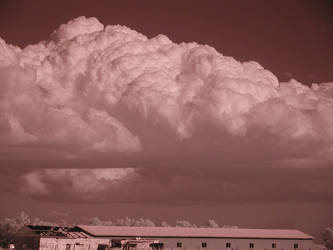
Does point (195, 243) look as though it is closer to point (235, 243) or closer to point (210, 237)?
point (210, 237)

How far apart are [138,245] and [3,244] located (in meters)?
52.3

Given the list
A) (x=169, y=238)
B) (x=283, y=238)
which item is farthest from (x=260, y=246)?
(x=169, y=238)

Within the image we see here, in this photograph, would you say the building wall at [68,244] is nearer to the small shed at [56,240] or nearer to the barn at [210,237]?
the small shed at [56,240]

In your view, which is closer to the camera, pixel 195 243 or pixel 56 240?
pixel 56 240

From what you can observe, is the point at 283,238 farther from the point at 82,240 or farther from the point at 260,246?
the point at 82,240

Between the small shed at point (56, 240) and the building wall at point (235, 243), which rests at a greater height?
the building wall at point (235, 243)

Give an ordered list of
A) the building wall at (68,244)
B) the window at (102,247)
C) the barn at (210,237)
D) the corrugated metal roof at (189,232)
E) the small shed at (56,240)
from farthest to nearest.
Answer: the barn at (210,237), the corrugated metal roof at (189,232), the window at (102,247), the small shed at (56,240), the building wall at (68,244)

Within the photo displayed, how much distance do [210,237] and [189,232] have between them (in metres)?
4.22

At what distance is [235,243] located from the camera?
156m

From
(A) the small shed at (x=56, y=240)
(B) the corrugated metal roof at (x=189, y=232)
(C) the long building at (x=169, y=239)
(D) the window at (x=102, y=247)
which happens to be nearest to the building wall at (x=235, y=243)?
(C) the long building at (x=169, y=239)

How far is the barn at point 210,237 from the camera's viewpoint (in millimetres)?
144125

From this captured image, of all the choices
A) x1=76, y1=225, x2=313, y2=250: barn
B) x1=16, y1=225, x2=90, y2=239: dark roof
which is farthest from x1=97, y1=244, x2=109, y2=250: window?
x1=76, y1=225, x2=313, y2=250: barn

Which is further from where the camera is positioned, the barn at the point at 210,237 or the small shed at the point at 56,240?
the barn at the point at 210,237

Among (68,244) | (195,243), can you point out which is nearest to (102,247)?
(68,244)
